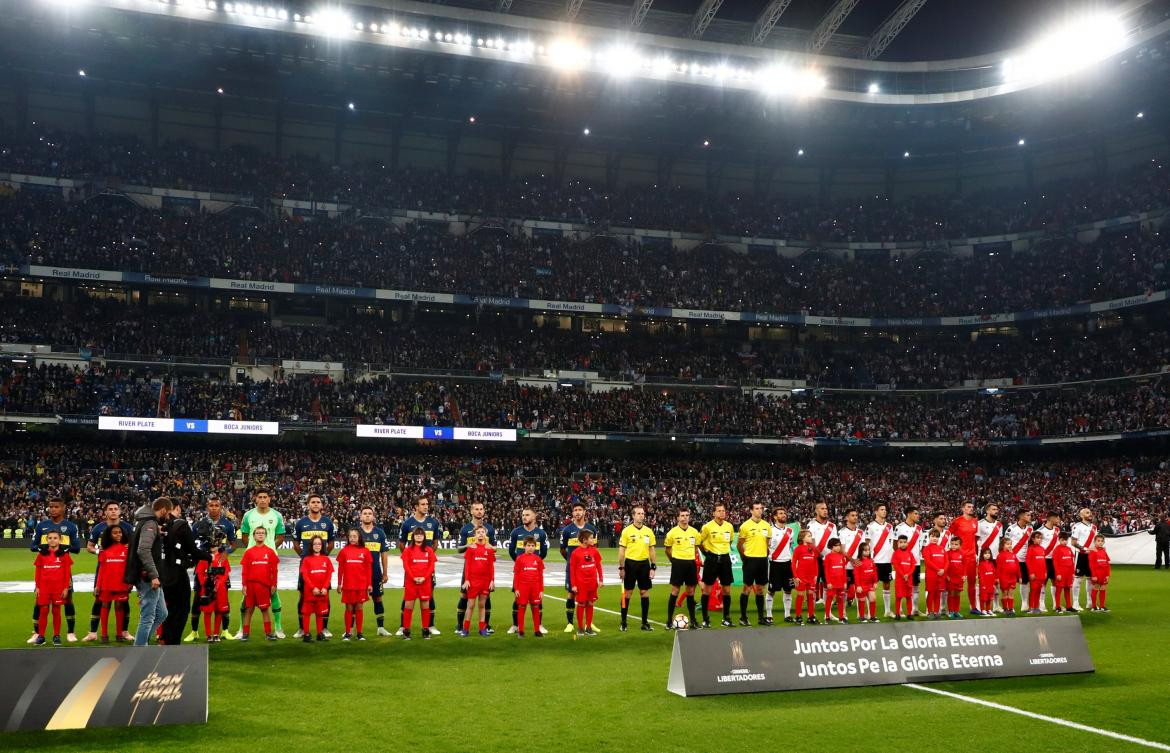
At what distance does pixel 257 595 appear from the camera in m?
14.2

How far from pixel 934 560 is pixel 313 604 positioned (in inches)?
455

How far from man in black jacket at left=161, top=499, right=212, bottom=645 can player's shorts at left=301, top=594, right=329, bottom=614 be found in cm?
227

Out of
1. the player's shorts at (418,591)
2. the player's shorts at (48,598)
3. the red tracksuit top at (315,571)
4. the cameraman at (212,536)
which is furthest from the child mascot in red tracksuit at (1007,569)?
the player's shorts at (48,598)

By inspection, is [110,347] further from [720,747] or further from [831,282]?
[720,747]

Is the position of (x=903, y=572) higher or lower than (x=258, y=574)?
lower

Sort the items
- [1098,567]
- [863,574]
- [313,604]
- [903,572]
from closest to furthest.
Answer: [313,604] < [863,574] < [903,572] < [1098,567]

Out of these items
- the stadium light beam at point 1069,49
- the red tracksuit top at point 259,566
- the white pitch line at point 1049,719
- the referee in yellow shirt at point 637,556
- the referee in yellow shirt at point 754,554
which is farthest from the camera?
the stadium light beam at point 1069,49

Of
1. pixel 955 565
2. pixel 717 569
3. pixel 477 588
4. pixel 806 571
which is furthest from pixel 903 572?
pixel 477 588

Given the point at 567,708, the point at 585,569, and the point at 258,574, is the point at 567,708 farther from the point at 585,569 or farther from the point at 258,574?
the point at 258,574

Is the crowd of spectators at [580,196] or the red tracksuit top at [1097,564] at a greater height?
the crowd of spectators at [580,196]

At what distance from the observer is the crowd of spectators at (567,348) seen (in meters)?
49.6

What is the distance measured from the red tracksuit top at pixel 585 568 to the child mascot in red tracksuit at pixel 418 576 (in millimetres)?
2363

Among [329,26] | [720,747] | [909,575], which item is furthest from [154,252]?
[720,747]

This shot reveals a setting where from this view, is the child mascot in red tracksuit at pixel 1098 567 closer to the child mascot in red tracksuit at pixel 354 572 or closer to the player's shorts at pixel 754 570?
the player's shorts at pixel 754 570
